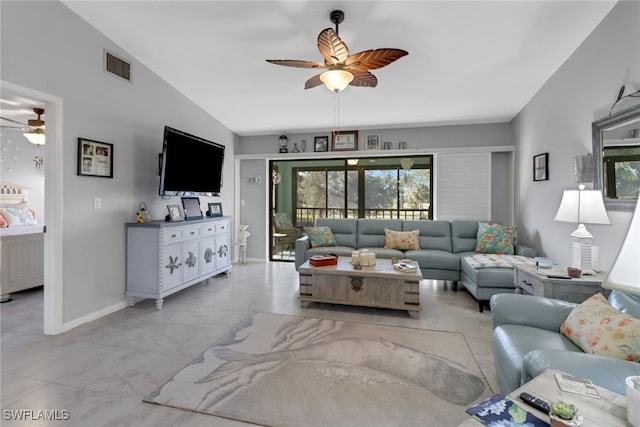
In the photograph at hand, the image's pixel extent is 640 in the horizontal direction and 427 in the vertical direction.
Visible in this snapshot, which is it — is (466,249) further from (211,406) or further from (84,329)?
(84,329)

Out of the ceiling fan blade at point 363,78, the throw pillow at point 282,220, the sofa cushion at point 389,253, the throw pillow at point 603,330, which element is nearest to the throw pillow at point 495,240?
the sofa cushion at point 389,253

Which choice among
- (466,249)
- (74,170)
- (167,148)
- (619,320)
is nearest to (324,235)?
(466,249)

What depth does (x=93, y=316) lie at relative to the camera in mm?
3000

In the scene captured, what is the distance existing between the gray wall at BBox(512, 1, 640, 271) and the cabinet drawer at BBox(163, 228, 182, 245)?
14.0ft

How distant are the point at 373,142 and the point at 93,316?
15.3ft

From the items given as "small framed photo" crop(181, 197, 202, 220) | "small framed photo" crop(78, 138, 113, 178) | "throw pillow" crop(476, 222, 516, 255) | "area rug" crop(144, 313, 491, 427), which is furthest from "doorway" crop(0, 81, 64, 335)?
"throw pillow" crop(476, 222, 516, 255)

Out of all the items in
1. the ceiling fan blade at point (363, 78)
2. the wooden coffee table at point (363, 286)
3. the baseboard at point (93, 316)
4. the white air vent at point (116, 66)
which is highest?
the white air vent at point (116, 66)

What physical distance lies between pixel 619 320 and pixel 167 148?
4.11 metres

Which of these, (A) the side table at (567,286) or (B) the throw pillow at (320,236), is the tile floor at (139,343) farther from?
(B) the throw pillow at (320,236)

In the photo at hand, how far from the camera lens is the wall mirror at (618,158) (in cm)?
209

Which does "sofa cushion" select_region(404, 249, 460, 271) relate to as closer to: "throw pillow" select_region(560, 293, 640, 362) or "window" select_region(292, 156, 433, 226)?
"window" select_region(292, 156, 433, 226)

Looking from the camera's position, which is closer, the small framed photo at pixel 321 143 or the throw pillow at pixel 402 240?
the throw pillow at pixel 402 240

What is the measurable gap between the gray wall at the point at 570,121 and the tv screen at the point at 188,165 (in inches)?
169

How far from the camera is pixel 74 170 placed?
9.32 ft
